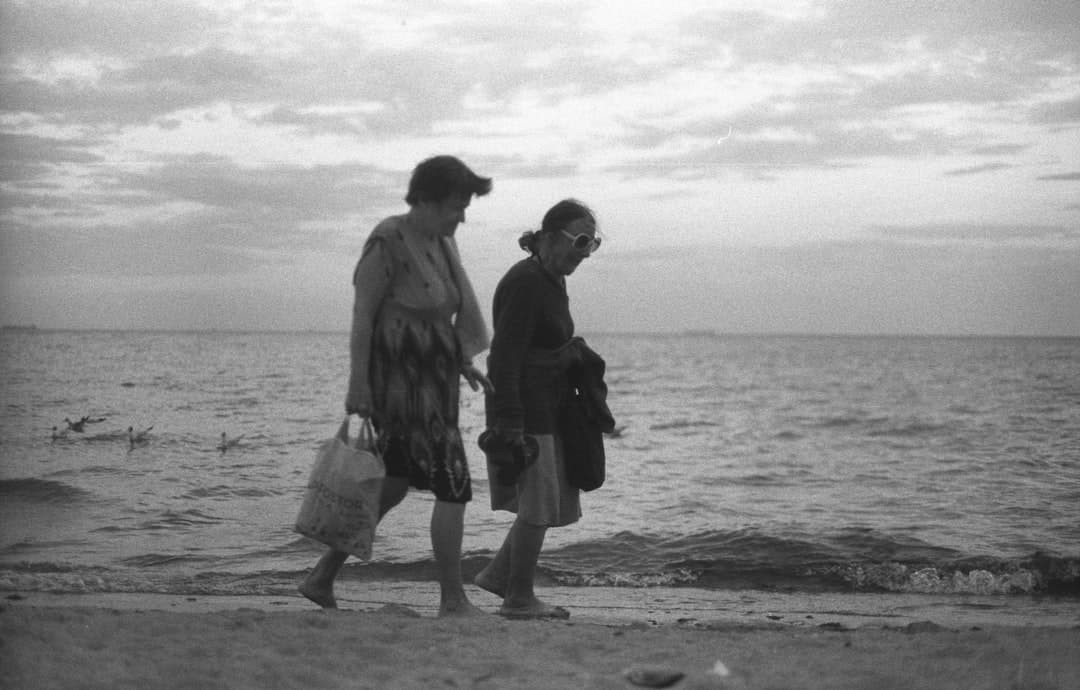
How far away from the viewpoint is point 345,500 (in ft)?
14.2

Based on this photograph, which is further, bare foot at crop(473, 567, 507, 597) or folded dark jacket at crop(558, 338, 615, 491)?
bare foot at crop(473, 567, 507, 597)

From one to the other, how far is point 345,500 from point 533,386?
1.03 m

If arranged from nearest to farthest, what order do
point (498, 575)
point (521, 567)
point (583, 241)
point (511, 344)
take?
point (511, 344) < point (583, 241) < point (521, 567) < point (498, 575)

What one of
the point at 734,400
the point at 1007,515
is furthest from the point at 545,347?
the point at 734,400

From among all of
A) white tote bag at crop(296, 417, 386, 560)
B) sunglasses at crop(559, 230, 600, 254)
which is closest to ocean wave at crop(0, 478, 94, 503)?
white tote bag at crop(296, 417, 386, 560)

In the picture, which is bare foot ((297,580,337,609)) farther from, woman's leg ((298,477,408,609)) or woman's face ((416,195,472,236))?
woman's face ((416,195,472,236))

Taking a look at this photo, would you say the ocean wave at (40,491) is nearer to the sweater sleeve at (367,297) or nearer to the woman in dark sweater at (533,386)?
the woman in dark sweater at (533,386)

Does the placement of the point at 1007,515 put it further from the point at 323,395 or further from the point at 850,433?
the point at 323,395

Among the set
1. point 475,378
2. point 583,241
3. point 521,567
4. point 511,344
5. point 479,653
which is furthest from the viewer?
point 521,567

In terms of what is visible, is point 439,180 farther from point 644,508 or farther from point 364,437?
point 644,508

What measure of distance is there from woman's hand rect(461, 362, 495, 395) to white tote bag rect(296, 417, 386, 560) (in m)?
0.48

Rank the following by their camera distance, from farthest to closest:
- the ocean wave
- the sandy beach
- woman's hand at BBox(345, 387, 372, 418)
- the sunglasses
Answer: the ocean wave
the sunglasses
woman's hand at BBox(345, 387, 372, 418)
the sandy beach

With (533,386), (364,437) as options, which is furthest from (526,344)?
(364,437)

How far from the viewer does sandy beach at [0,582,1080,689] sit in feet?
11.3
